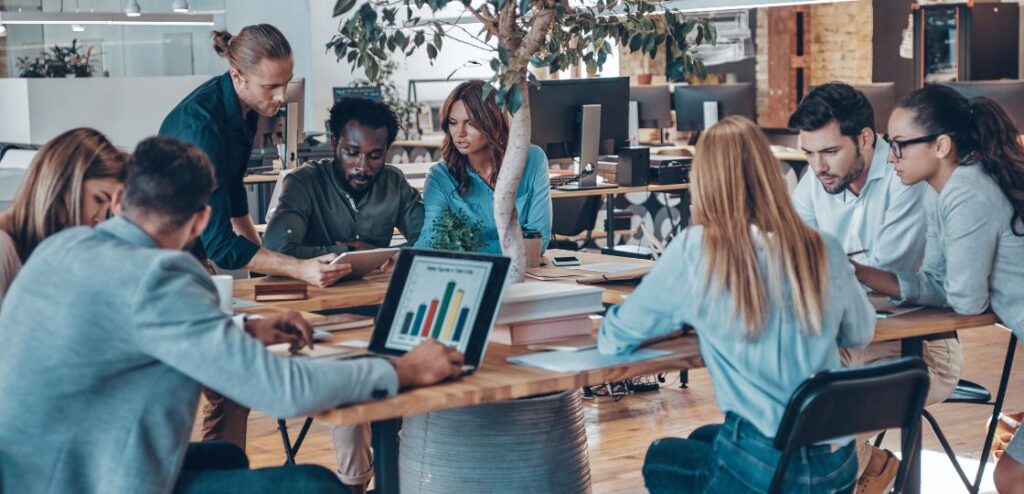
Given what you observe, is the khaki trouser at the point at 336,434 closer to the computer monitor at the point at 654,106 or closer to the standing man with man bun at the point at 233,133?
the standing man with man bun at the point at 233,133

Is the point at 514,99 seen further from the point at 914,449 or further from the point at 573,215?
the point at 573,215

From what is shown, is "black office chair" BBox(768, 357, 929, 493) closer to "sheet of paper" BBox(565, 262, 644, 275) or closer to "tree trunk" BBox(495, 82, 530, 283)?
"tree trunk" BBox(495, 82, 530, 283)

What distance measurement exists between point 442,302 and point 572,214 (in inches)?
186

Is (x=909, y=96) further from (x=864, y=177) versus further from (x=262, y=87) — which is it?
(x=262, y=87)

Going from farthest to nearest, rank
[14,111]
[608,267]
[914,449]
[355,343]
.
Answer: [14,111] → [608,267] → [914,449] → [355,343]

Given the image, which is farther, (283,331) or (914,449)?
(914,449)

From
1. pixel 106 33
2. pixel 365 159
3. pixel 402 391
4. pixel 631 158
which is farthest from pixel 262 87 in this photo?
pixel 106 33

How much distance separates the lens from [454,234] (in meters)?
3.11

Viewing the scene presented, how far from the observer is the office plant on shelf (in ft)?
10.2

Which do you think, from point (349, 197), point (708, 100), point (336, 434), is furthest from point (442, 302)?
point (708, 100)

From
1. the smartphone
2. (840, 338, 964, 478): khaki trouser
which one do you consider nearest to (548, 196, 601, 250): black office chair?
the smartphone

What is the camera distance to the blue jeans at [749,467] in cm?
237

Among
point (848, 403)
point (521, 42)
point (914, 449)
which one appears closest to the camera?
point (848, 403)

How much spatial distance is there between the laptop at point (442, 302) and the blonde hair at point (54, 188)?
61cm
